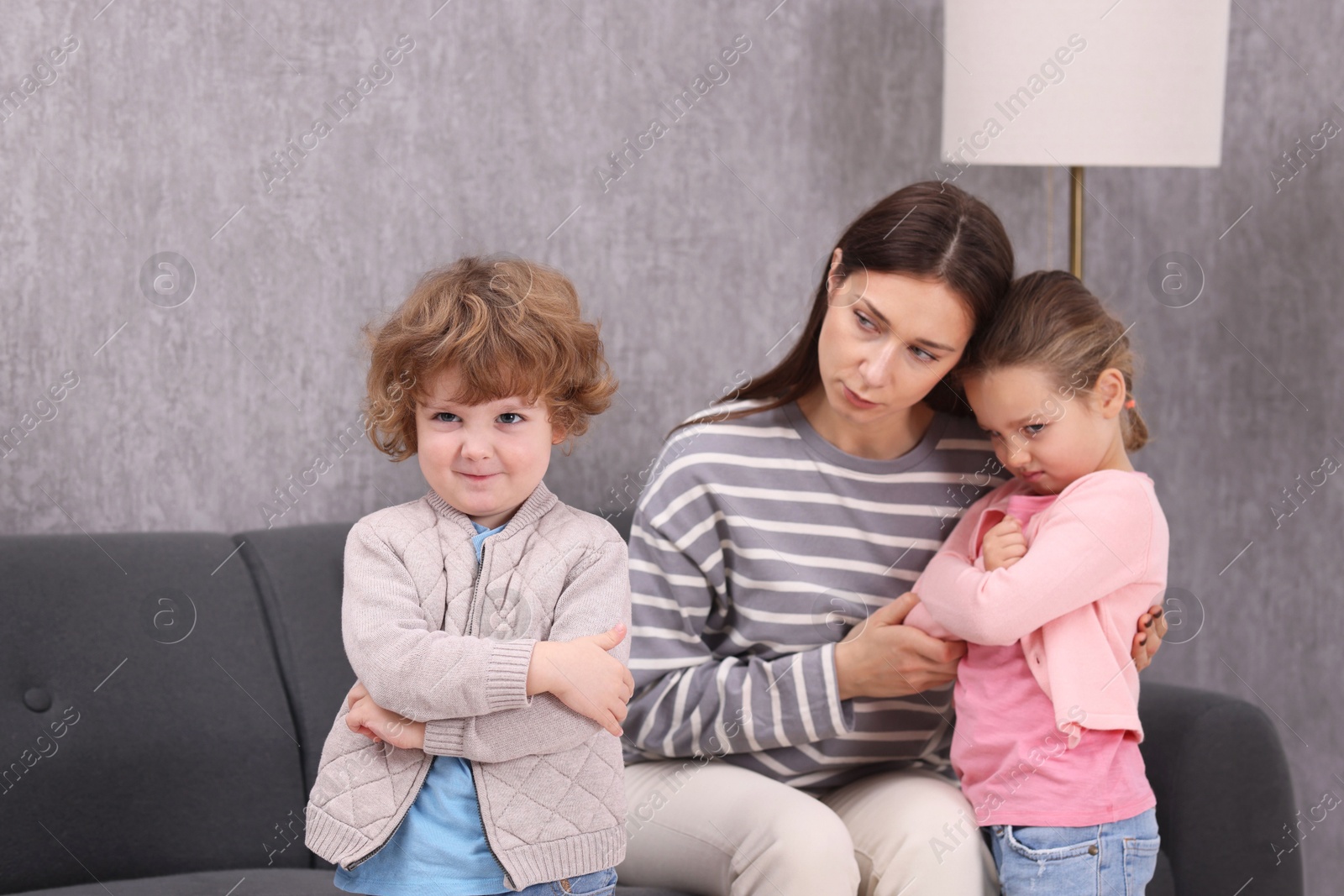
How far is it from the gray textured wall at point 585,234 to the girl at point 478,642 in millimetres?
904

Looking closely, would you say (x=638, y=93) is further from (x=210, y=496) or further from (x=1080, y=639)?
(x=1080, y=639)

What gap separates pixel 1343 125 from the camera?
226cm

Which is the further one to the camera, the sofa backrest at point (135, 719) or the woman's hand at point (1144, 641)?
the sofa backrest at point (135, 719)

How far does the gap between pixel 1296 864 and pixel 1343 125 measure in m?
1.40

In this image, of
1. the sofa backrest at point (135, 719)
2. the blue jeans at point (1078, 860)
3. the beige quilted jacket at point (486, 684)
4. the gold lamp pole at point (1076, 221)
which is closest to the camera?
the beige quilted jacket at point (486, 684)

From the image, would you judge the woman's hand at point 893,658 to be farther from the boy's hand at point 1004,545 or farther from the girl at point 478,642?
the girl at point 478,642

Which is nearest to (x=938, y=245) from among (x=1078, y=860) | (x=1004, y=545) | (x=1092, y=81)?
(x=1004, y=545)

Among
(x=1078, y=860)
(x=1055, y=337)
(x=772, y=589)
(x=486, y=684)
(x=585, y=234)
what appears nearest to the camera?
(x=486, y=684)

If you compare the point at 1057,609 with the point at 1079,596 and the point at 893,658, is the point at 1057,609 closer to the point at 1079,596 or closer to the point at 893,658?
the point at 1079,596

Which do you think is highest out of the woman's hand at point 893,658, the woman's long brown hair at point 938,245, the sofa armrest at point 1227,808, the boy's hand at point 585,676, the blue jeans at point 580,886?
the woman's long brown hair at point 938,245

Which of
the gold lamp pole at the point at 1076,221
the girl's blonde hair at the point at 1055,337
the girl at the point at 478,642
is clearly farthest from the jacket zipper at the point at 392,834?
the gold lamp pole at the point at 1076,221

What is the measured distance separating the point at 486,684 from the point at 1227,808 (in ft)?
3.67

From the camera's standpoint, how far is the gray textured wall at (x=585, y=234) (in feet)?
6.12

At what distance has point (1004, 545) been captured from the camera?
139cm
